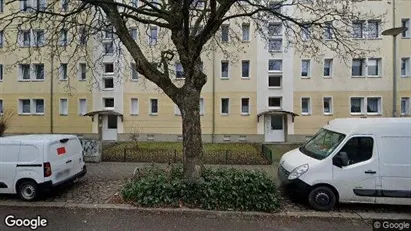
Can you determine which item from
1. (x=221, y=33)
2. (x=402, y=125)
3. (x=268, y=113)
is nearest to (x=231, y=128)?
(x=268, y=113)

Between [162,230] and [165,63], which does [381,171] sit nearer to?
[162,230]

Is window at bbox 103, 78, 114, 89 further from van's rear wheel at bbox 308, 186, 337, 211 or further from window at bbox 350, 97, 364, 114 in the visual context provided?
van's rear wheel at bbox 308, 186, 337, 211

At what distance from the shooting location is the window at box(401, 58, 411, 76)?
20.4 m

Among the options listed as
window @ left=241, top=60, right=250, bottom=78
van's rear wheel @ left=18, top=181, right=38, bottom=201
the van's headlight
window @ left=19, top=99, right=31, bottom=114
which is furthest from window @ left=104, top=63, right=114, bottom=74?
the van's headlight

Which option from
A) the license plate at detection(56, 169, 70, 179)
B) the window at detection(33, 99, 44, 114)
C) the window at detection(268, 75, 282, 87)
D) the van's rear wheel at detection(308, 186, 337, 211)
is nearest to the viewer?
the van's rear wheel at detection(308, 186, 337, 211)

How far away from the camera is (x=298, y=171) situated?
6.38 m

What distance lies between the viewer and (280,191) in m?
7.24

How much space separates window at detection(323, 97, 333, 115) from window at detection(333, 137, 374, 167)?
15.5 meters

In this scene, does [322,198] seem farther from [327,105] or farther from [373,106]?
[373,106]

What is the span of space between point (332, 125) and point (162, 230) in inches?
201

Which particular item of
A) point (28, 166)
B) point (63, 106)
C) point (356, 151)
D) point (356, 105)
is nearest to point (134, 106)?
point (63, 106)

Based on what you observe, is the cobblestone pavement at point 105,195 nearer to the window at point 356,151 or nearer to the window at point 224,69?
the window at point 356,151

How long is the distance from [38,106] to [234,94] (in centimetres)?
1539

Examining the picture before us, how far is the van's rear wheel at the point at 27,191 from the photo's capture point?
6.55 meters
